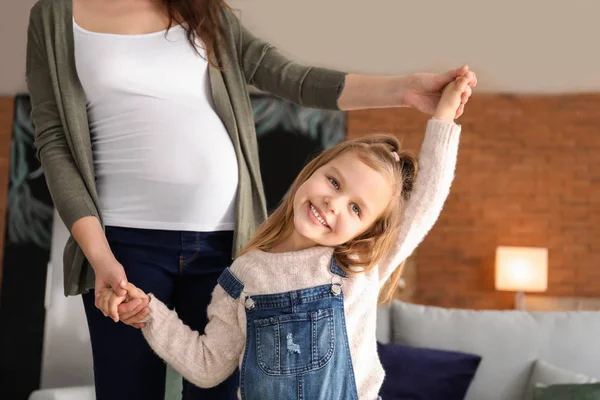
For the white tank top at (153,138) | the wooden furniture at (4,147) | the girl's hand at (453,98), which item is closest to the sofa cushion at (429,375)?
the white tank top at (153,138)

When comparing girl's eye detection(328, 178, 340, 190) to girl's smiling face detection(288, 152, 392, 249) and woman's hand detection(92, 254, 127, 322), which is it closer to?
girl's smiling face detection(288, 152, 392, 249)

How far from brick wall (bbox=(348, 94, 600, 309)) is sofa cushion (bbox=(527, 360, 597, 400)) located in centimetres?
267

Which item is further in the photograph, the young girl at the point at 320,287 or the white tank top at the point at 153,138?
the white tank top at the point at 153,138

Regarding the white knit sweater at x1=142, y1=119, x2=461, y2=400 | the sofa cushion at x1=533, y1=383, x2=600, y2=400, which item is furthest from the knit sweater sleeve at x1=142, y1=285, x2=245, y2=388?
the sofa cushion at x1=533, y1=383, x2=600, y2=400

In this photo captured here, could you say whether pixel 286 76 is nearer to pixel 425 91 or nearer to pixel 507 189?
pixel 425 91

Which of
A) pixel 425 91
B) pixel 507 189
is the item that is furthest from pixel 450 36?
pixel 425 91

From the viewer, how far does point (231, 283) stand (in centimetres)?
137

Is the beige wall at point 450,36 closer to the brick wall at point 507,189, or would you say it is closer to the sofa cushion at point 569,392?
the brick wall at point 507,189

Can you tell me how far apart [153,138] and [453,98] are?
523mm

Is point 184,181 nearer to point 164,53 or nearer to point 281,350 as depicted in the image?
point 164,53

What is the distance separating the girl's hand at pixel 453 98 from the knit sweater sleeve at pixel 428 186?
2 cm

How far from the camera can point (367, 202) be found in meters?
1.35

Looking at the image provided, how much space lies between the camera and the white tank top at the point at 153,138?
4.74ft

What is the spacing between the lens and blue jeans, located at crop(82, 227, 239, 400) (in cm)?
143
